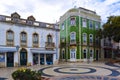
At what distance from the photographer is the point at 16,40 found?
25750 millimetres

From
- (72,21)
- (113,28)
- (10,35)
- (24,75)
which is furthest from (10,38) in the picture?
(113,28)

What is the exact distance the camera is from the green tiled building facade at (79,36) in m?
35.1

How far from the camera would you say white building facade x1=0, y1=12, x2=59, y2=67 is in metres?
24.7

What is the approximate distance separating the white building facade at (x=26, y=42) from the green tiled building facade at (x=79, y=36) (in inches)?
241

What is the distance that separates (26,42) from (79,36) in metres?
12.4

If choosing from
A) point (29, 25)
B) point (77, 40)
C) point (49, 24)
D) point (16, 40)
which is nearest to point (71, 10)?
point (77, 40)

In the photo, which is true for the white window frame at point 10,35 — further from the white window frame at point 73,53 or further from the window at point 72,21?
the white window frame at point 73,53

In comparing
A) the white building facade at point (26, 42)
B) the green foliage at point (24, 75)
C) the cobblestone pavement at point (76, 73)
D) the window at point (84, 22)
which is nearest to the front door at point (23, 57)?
the white building facade at point (26, 42)

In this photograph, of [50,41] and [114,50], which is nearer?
[50,41]

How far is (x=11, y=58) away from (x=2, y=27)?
15.3 ft

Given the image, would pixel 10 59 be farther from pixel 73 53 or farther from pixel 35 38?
pixel 73 53

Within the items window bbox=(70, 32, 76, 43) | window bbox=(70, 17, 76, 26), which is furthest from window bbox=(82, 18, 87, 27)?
window bbox=(70, 32, 76, 43)

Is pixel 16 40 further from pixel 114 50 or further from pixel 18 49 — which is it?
pixel 114 50

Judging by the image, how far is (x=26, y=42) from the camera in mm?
26656
